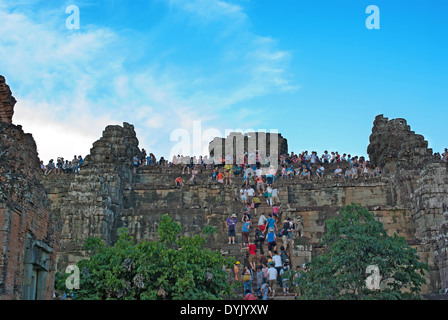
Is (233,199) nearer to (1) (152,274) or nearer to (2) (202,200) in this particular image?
(2) (202,200)

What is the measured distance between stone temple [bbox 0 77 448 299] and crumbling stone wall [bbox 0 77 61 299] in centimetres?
5

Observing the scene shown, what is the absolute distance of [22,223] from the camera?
1469 cm

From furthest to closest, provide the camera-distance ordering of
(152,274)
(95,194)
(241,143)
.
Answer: (241,143), (95,194), (152,274)

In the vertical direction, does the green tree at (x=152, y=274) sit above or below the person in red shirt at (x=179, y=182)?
below

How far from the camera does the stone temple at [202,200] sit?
658 inches

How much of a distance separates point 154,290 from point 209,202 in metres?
18.5

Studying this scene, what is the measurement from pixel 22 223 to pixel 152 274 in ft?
14.7

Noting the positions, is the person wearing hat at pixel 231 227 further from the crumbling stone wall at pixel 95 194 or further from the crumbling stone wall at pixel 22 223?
the crumbling stone wall at pixel 22 223

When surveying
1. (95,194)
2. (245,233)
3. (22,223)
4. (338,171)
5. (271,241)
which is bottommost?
(22,223)

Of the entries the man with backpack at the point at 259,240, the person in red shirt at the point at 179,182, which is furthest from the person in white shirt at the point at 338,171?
the man with backpack at the point at 259,240

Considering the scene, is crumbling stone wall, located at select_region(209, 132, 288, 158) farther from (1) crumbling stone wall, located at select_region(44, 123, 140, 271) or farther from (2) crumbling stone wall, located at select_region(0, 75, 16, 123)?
(2) crumbling stone wall, located at select_region(0, 75, 16, 123)

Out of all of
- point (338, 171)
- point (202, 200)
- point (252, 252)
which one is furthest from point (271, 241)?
point (338, 171)

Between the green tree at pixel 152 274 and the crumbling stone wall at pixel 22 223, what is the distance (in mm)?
1673
